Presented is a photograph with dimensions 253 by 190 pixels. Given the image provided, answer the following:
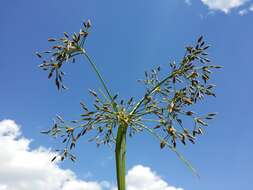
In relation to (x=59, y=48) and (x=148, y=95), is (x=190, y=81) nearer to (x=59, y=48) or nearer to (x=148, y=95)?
(x=148, y=95)

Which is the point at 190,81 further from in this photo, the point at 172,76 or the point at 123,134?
the point at 123,134

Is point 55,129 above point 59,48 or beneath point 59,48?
beneath

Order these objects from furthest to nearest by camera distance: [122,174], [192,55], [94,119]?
[192,55] < [94,119] < [122,174]

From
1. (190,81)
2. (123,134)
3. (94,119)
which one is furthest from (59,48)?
(190,81)

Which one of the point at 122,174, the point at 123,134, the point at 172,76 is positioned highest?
the point at 172,76

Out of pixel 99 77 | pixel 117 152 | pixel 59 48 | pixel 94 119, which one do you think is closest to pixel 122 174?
pixel 117 152

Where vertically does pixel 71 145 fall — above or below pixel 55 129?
below

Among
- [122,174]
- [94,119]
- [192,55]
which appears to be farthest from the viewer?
[192,55]

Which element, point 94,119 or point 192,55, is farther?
point 192,55

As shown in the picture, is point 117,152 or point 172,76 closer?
point 117,152
